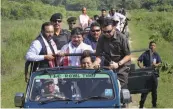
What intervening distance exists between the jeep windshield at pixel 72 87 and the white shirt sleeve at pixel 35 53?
115 cm

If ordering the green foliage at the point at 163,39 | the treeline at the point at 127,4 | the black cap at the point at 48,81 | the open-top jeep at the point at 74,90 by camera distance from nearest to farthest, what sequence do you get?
1. the open-top jeep at the point at 74,90
2. the black cap at the point at 48,81
3. the green foliage at the point at 163,39
4. the treeline at the point at 127,4

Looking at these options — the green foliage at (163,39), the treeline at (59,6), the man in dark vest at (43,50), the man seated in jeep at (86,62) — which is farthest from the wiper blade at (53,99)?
the treeline at (59,6)

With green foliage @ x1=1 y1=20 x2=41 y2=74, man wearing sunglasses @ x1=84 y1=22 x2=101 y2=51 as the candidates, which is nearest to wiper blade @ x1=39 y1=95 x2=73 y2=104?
man wearing sunglasses @ x1=84 y1=22 x2=101 y2=51

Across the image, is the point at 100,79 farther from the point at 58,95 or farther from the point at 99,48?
the point at 99,48

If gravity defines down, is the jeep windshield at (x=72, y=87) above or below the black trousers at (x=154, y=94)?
above

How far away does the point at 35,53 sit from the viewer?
7863 millimetres

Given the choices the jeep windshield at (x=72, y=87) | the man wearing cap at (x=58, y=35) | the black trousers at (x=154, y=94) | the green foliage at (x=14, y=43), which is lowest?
the green foliage at (x=14, y=43)

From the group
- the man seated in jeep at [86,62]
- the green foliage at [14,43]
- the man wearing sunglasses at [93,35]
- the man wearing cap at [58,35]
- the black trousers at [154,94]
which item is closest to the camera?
the man seated in jeep at [86,62]

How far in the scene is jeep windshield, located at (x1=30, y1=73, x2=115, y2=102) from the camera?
6.35 meters

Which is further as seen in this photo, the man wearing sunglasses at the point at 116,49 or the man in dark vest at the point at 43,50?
the man in dark vest at the point at 43,50

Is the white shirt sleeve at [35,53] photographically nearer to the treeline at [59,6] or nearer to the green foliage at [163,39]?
the green foliage at [163,39]

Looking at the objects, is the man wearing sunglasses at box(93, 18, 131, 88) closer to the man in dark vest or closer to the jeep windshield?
the man in dark vest

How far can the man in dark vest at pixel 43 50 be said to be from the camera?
25.4 feet

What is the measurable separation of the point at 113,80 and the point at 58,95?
0.72 metres
